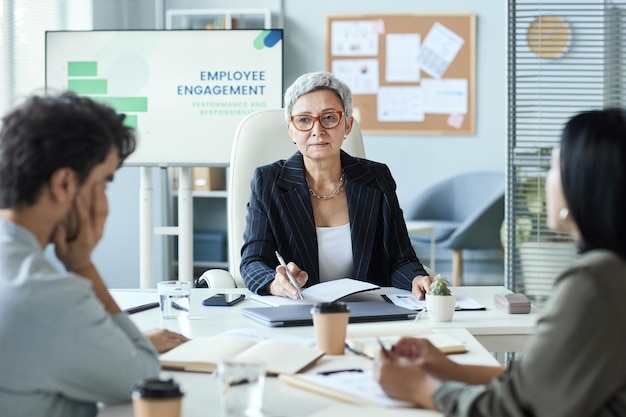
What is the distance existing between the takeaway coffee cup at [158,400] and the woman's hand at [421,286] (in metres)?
1.16

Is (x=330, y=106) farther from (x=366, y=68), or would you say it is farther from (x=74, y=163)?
(x=366, y=68)

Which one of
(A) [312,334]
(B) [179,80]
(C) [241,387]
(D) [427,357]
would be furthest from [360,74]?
(C) [241,387]

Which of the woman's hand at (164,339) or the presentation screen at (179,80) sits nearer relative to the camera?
A: the woman's hand at (164,339)

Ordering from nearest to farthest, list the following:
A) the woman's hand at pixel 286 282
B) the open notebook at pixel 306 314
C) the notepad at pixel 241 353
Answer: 1. the notepad at pixel 241 353
2. the open notebook at pixel 306 314
3. the woman's hand at pixel 286 282

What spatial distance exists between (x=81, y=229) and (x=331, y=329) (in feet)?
1.69

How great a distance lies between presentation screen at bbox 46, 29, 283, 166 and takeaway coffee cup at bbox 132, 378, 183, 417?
3.12 meters

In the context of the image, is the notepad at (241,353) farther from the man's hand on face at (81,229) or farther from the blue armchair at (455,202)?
the blue armchair at (455,202)

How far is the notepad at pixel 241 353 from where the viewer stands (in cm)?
156

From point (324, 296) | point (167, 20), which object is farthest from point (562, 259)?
point (167, 20)

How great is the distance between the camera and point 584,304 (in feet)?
3.50

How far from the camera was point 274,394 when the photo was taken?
1.42m

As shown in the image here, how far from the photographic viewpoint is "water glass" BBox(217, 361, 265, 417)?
1.26 meters

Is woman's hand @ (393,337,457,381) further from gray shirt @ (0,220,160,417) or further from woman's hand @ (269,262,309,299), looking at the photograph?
woman's hand @ (269,262,309,299)

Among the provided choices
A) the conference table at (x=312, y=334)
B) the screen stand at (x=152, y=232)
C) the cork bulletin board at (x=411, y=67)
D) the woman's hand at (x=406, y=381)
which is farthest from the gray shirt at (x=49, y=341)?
the cork bulletin board at (x=411, y=67)
